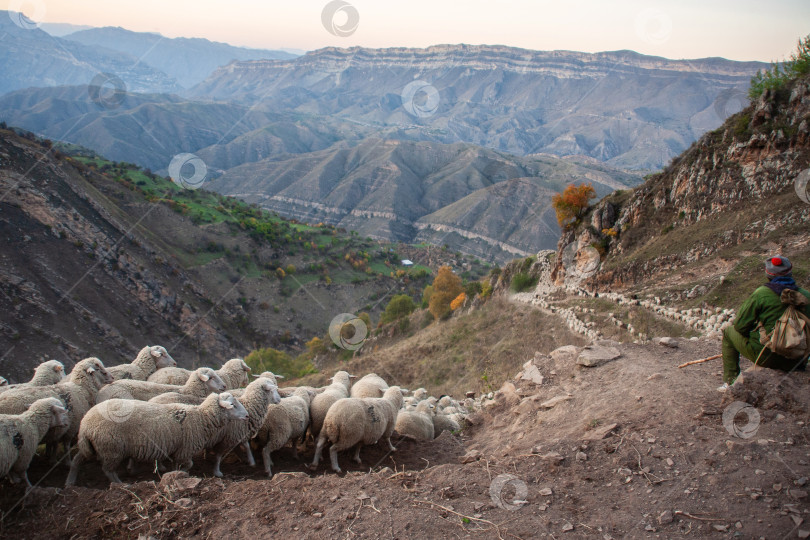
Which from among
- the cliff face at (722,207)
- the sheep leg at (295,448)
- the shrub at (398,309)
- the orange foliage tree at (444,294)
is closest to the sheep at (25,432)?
the sheep leg at (295,448)

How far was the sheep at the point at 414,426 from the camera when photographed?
10734 mm

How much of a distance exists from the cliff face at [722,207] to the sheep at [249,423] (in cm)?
1742

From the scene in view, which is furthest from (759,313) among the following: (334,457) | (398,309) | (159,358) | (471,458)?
(398,309)

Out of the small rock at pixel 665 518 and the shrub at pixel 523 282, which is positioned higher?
the small rock at pixel 665 518

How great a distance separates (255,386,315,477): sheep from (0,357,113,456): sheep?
3.32 metres

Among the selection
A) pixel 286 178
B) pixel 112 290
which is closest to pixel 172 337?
pixel 112 290

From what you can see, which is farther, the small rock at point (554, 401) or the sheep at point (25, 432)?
the small rock at point (554, 401)

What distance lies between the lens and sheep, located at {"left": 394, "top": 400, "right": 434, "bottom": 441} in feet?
35.2

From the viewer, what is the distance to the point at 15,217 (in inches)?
Result: 1576

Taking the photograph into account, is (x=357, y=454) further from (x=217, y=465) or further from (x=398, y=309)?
(x=398, y=309)

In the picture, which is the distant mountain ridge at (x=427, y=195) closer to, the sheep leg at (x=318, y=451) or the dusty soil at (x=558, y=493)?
the sheep leg at (x=318, y=451)

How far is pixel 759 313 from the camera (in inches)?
283

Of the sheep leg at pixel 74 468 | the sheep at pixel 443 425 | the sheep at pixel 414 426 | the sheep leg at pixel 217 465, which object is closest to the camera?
the sheep leg at pixel 74 468

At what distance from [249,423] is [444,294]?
37.8 meters
